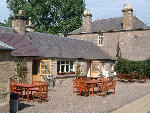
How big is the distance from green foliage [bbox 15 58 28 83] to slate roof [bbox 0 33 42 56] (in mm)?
606

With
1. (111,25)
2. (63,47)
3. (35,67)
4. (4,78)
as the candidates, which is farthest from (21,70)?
(111,25)

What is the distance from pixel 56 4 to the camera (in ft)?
129

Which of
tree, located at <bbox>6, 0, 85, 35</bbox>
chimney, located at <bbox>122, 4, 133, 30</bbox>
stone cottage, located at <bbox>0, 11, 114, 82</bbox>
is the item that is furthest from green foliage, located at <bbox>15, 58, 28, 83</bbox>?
tree, located at <bbox>6, 0, 85, 35</bbox>

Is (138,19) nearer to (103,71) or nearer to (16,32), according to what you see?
(103,71)

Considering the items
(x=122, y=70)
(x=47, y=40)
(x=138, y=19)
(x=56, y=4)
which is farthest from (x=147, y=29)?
(x=56, y=4)

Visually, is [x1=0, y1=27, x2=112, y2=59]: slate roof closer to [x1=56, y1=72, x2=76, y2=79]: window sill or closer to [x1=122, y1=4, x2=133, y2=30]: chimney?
[x1=56, y1=72, x2=76, y2=79]: window sill

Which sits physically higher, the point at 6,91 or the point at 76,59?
the point at 76,59

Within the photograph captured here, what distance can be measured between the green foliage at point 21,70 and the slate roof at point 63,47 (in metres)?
2.60

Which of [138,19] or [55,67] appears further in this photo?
[138,19]

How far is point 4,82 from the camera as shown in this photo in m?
8.31

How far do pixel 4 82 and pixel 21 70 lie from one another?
7.92 meters

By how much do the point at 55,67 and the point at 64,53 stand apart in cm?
216

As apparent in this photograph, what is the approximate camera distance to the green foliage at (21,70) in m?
16.1

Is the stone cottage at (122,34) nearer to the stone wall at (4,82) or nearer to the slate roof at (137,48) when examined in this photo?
the slate roof at (137,48)
